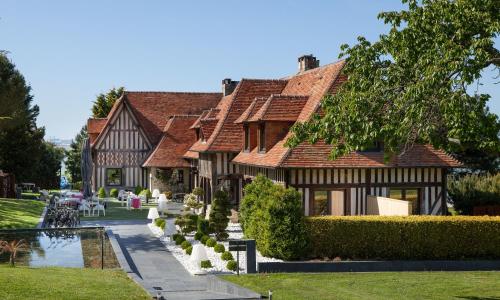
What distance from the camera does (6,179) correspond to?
128 ft

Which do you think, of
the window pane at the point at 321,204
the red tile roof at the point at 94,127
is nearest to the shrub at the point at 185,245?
the window pane at the point at 321,204

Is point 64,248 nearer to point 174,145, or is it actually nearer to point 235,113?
point 235,113

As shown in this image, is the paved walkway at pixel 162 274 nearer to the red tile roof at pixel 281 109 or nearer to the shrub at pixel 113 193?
the red tile roof at pixel 281 109

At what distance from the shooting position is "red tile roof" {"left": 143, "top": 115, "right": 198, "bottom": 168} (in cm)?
4012

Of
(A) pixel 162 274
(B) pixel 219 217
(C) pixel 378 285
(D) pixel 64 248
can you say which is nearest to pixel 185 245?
(B) pixel 219 217

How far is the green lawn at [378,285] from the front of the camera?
13.9 meters

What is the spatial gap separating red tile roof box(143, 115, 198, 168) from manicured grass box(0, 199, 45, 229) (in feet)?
26.3

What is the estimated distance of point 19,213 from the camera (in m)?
28.3

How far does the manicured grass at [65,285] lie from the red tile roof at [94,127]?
32647mm

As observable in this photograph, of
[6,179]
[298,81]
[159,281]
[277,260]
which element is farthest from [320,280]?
[6,179]

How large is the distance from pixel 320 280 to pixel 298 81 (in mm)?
14664

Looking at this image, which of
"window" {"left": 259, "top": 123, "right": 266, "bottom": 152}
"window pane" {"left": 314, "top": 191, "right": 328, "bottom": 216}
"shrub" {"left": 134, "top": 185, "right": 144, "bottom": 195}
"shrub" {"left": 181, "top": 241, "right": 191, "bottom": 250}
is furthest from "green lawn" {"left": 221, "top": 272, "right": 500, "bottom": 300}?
"shrub" {"left": 134, "top": 185, "right": 144, "bottom": 195}

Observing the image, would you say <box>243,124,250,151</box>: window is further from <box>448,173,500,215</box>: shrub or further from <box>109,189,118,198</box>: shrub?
<box>109,189,118,198</box>: shrub

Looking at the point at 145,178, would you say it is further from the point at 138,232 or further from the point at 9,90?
the point at 138,232
